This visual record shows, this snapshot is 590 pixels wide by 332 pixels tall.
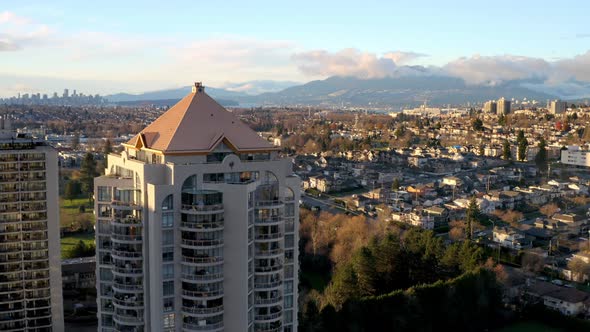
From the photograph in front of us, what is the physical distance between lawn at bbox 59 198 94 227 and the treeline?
15217mm

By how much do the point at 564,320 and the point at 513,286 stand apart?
1.85m

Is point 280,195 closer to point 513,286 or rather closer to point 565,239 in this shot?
point 513,286

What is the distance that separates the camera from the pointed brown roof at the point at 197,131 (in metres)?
8.89

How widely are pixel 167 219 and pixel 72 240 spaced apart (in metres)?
16.6

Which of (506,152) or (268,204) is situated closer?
(268,204)

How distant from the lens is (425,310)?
15.1 meters

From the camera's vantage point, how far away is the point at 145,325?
898 cm

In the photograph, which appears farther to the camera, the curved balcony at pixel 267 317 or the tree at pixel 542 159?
the tree at pixel 542 159

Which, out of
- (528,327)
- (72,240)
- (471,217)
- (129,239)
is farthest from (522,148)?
(129,239)

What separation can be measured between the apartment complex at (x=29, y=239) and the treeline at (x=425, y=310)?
6.12 m

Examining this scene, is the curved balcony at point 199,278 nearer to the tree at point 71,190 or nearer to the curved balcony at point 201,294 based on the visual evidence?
the curved balcony at point 201,294

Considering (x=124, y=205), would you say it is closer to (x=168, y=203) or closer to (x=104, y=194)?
(x=104, y=194)

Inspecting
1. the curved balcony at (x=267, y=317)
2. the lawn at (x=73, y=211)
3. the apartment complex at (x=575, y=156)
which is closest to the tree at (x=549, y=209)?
the apartment complex at (x=575, y=156)

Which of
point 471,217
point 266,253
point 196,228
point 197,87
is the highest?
point 197,87
